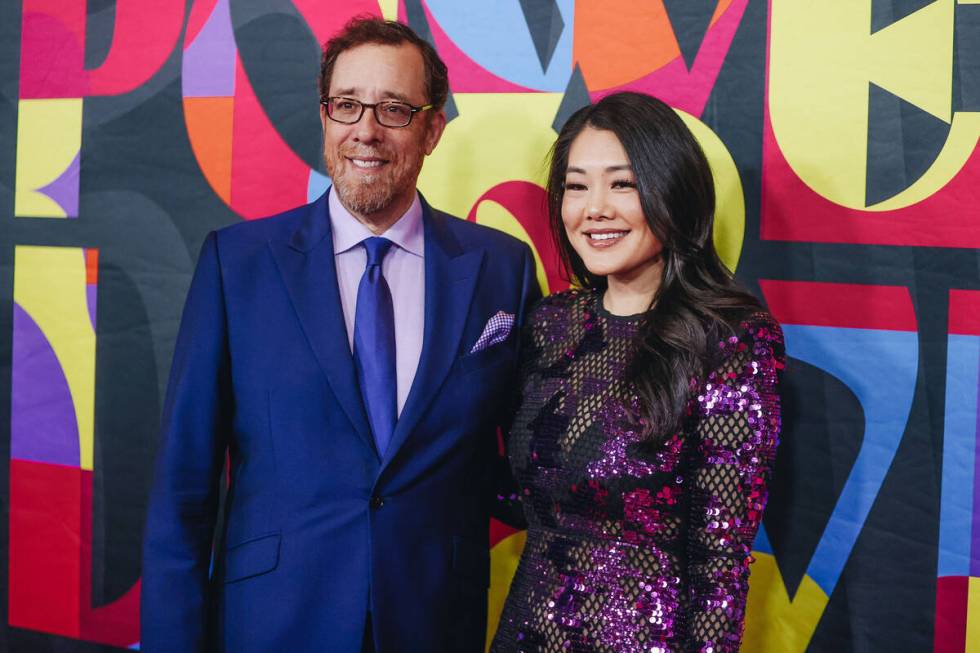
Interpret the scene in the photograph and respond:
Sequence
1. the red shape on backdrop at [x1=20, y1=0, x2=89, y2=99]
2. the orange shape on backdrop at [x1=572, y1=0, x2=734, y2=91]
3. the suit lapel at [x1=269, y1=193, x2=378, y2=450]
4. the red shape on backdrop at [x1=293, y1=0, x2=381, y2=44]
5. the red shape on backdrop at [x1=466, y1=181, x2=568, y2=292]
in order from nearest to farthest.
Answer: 1. the suit lapel at [x1=269, y1=193, x2=378, y2=450]
2. the orange shape on backdrop at [x1=572, y1=0, x2=734, y2=91]
3. the red shape on backdrop at [x1=466, y1=181, x2=568, y2=292]
4. the red shape on backdrop at [x1=293, y1=0, x2=381, y2=44]
5. the red shape on backdrop at [x1=20, y1=0, x2=89, y2=99]

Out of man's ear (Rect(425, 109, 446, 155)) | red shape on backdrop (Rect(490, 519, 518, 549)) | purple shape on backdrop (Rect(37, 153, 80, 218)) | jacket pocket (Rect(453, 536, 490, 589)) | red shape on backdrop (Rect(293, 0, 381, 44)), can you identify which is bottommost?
red shape on backdrop (Rect(490, 519, 518, 549))

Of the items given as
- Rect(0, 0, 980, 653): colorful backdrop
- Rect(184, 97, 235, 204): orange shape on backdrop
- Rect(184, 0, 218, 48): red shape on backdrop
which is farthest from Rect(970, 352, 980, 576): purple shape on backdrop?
Rect(184, 0, 218, 48): red shape on backdrop

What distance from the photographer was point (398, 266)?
5.29ft

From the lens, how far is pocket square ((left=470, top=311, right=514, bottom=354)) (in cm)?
160

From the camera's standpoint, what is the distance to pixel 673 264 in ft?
4.99

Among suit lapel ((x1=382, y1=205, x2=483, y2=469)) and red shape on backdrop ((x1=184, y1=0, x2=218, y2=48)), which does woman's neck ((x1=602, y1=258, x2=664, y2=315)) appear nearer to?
suit lapel ((x1=382, y1=205, x2=483, y2=469))

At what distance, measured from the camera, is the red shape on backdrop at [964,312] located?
170 cm

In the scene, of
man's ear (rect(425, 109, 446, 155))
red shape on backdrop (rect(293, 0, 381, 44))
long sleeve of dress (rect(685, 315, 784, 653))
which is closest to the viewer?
long sleeve of dress (rect(685, 315, 784, 653))

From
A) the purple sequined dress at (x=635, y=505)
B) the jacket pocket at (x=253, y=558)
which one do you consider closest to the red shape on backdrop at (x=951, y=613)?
the purple sequined dress at (x=635, y=505)

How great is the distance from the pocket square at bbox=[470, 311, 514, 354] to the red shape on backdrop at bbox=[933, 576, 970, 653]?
964 mm

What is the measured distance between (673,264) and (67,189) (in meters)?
1.71

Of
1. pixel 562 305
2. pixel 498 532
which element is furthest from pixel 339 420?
pixel 498 532

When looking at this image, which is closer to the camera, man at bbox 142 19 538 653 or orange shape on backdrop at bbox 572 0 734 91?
man at bbox 142 19 538 653

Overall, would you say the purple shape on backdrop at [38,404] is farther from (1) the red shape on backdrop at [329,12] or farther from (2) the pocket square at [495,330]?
(2) the pocket square at [495,330]
